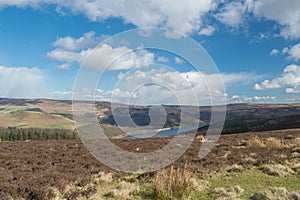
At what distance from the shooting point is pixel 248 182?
9688 mm

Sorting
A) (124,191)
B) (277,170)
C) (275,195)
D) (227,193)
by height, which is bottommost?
(124,191)

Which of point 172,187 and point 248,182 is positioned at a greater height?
point 172,187

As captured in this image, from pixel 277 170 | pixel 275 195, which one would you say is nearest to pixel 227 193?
pixel 275 195

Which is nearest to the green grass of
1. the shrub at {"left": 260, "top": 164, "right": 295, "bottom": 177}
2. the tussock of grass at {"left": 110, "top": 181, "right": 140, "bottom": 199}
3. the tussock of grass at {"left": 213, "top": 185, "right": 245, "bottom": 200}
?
the tussock of grass at {"left": 213, "top": 185, "right": 245, "bottom": 200}

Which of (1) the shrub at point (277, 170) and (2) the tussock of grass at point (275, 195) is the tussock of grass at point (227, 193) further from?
(1) the shrub at point (277, 170)

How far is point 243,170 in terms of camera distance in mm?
11648

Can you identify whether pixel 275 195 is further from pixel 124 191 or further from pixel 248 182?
pixel 124 191

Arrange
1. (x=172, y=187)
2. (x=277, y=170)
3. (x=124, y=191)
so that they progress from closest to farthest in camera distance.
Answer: (x=172, y=187), (x=124, y=191), (x=277, y=170)

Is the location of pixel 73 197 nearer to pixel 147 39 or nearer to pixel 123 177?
pixel 123 177

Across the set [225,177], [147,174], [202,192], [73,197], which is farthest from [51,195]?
[225,177]

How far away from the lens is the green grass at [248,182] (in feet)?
28.0

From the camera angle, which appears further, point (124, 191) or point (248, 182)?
point (248, 182)

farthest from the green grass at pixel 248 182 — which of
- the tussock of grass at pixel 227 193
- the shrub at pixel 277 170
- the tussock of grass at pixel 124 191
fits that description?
the tussock of grass at pixel 124 191

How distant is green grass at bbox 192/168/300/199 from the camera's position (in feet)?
28.0
